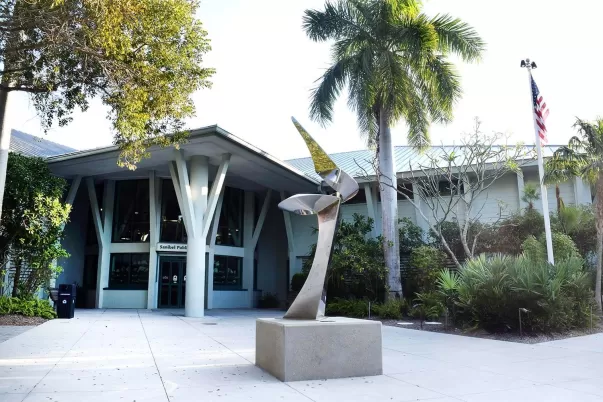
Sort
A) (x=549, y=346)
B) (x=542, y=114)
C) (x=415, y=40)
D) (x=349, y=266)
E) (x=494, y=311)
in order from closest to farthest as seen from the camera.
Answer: (x=549, y=346) → (x=494, y=311) → (x=542, y=114) → (x=415, y=40) → (x=349, y=266)

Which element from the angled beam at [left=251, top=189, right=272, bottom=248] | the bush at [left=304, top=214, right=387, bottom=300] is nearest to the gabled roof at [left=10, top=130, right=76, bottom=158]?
the angled beam at [left=251, top=189, right=272, bottom=248]

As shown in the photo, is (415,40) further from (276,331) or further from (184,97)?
(276,331)

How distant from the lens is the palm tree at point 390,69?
57.6 feet

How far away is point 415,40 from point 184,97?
10142 mm

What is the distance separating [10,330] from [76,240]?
47.9 ft

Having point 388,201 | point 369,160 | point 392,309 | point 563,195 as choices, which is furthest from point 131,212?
point 563,195

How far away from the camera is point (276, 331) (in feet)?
22.7

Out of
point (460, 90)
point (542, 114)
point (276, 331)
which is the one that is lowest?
point (276, 331)

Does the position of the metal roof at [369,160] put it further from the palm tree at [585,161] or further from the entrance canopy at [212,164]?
the palm tree at [585,161]

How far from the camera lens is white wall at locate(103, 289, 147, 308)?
2456 centimetres

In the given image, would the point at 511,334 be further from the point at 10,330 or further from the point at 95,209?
the point at 95,209

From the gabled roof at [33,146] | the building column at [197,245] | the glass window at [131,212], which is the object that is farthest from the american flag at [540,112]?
the gabled roof at [33,146]

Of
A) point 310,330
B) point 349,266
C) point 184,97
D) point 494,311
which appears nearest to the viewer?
point 310,330

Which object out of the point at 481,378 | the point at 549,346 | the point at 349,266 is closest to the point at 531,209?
the point at 349,266
